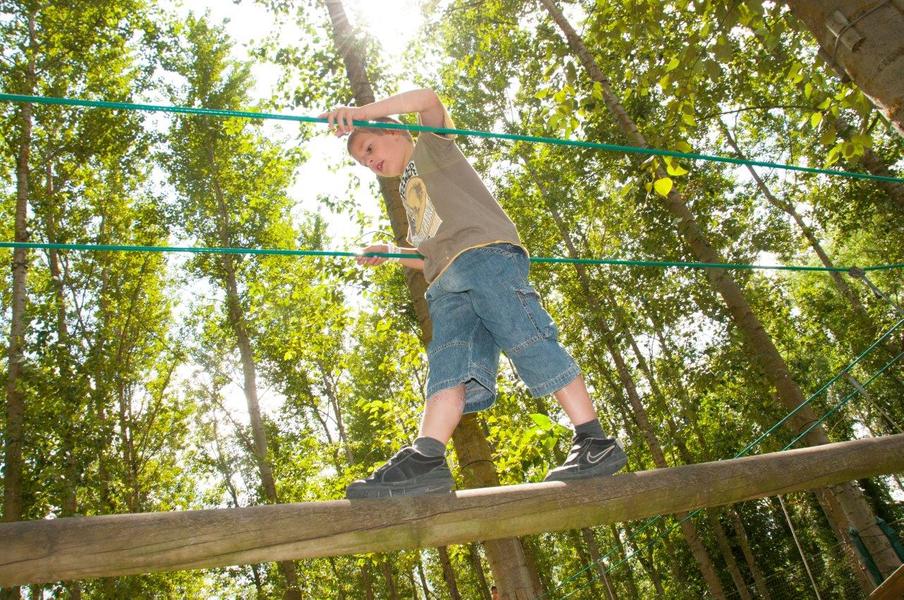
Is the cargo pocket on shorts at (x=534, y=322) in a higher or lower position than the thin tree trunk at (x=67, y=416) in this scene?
lower

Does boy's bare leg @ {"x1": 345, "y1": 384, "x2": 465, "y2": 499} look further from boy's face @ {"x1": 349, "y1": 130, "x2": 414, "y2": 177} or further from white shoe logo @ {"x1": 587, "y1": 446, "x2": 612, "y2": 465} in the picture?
boy's face @ {"x1": 349, "y1": 130, "x2": 414, "y2": 177}

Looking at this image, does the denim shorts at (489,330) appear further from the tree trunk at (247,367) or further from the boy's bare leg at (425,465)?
the tree trunk at (247,367)

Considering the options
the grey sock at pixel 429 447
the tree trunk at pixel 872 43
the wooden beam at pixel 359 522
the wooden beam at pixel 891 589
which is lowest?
the wooden beam at pixel 891 589

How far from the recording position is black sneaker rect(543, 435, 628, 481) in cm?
213

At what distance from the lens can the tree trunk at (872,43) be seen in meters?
2.14

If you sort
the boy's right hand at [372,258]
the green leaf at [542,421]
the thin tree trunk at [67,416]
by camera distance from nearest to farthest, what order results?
1. the boy's right hand at [372,258]
2. the green leaf at [542,421]
3. the thin tree trunk at [67,416]

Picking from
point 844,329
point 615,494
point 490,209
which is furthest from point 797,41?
point 844,329

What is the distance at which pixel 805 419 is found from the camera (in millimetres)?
6402

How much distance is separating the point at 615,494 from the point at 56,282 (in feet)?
33.3

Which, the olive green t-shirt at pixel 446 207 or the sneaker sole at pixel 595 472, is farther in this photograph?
the olive green t-shirt at pixel 446 207

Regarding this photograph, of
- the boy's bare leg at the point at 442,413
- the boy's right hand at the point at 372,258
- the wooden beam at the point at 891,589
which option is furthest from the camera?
the wooden beam at the point at 891,589

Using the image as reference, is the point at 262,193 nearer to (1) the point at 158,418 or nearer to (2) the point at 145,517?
(1) the point at 158,418

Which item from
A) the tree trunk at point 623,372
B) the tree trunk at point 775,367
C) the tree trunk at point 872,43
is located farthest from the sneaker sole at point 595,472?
the tree trunk at point 623,372

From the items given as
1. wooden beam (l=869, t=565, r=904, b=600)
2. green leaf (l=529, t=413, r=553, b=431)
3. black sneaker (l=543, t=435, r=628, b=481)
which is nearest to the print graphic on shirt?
black sneaker (l=543, t=435, r=628, b=481)
